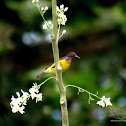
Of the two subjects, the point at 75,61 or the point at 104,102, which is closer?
the point at 104,102

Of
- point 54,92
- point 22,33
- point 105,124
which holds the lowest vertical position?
point 105,124

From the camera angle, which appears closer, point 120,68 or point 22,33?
point 22,33

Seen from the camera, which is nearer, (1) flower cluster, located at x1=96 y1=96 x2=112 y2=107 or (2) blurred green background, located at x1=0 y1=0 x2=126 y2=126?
(1) flower cluster, located at x1=96 y1=96 x2=112 y2=107

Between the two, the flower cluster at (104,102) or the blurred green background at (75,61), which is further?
the blurred green background at (75,61)

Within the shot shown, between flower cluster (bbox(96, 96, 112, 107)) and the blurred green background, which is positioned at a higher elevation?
the blurred green background

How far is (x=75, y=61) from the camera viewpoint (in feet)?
10.2

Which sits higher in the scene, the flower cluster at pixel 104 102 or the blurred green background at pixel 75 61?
the blurred green background at pixel 75 61

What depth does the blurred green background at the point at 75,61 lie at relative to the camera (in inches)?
100

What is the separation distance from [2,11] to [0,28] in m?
0.19

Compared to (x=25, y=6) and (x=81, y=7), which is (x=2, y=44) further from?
(x=81, y=7)

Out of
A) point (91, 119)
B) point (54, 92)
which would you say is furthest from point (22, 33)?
point (91, 119)

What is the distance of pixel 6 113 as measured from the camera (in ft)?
8.27

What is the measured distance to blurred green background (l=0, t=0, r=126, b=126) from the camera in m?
2.54

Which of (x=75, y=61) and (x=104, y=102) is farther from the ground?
(x=75, y=61)
